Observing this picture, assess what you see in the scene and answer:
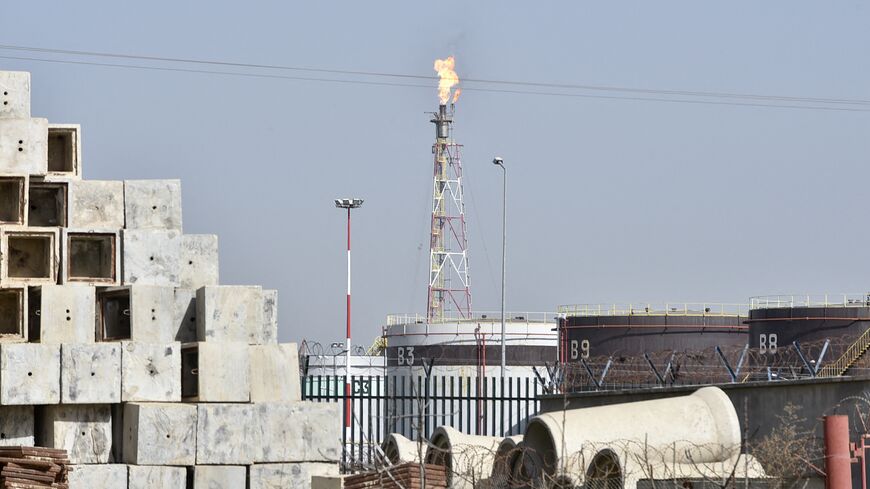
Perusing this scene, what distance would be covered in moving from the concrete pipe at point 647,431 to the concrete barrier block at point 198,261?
16.1 feet

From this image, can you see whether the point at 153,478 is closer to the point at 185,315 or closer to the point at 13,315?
the point at 185,315

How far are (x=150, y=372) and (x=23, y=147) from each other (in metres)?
3.38

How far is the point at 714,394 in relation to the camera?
19953 millimetres

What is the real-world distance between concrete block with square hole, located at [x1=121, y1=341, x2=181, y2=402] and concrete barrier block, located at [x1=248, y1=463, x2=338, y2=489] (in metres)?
1.43

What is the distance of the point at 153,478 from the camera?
17.7 meters

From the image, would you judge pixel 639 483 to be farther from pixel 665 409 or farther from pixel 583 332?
pixel 583 332

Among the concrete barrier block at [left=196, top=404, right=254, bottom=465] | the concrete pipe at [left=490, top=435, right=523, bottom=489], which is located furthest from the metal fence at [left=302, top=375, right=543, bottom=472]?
the concrete barrier block at [left=196, top=404, right=254, bottom=465]

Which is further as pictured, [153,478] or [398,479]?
[153,478]

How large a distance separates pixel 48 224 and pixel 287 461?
181 inches

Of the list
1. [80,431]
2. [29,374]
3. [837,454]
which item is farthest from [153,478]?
[837,454]

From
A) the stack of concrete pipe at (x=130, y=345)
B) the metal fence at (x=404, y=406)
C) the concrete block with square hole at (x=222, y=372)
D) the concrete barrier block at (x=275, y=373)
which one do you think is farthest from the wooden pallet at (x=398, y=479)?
the concrete barrier block at (x=275, y=373)

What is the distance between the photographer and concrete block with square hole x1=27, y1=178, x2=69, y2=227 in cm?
1870

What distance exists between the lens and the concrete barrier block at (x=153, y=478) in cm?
1766

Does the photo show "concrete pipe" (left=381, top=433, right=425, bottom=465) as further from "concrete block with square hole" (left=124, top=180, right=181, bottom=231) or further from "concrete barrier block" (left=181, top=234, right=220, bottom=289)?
"concrete block with square hole" (left=124, top=180, right=181, bottom=231)
